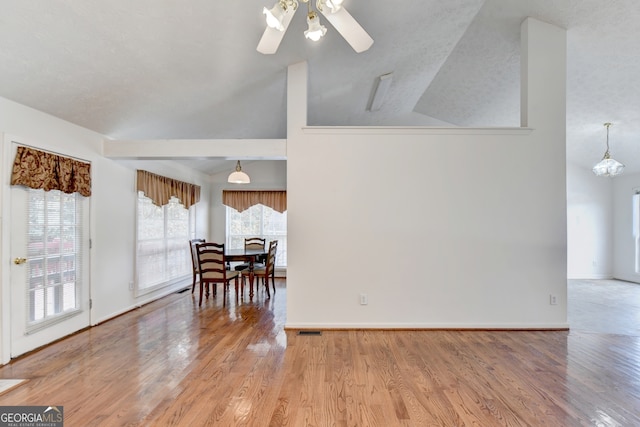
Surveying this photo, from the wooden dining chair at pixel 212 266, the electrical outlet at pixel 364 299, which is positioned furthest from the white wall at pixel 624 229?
the wooden dining chair at pixel 212 266

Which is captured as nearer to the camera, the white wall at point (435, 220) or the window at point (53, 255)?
the window at point (53, 255)

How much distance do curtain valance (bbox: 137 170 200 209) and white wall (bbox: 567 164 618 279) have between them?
26.4 ft

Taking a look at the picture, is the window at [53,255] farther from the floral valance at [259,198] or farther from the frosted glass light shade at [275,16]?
the floral valance at [259,198]

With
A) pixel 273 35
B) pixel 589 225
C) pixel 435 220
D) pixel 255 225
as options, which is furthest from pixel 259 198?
pixel 589 225

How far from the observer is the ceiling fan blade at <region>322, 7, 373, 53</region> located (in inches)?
74.2

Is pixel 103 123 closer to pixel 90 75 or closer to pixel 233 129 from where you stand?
pixel 90 75

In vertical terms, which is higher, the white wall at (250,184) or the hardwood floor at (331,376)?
the white wall at (250,184)

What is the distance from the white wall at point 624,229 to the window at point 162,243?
906cm

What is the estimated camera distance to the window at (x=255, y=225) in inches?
287

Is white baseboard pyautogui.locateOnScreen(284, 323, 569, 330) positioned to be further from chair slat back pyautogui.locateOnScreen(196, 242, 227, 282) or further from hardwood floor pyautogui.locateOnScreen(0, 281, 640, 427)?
chair slat back pyautogui.locateOnScreen(196, 242, 227, 282)

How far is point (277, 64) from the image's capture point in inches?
139

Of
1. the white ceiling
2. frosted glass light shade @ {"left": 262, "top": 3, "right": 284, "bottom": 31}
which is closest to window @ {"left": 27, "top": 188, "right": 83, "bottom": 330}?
the white ceiling

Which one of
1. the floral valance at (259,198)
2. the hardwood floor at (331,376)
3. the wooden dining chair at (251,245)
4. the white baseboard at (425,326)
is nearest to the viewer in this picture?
the hardwood floor at (331,376)

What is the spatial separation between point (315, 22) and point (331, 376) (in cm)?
257
